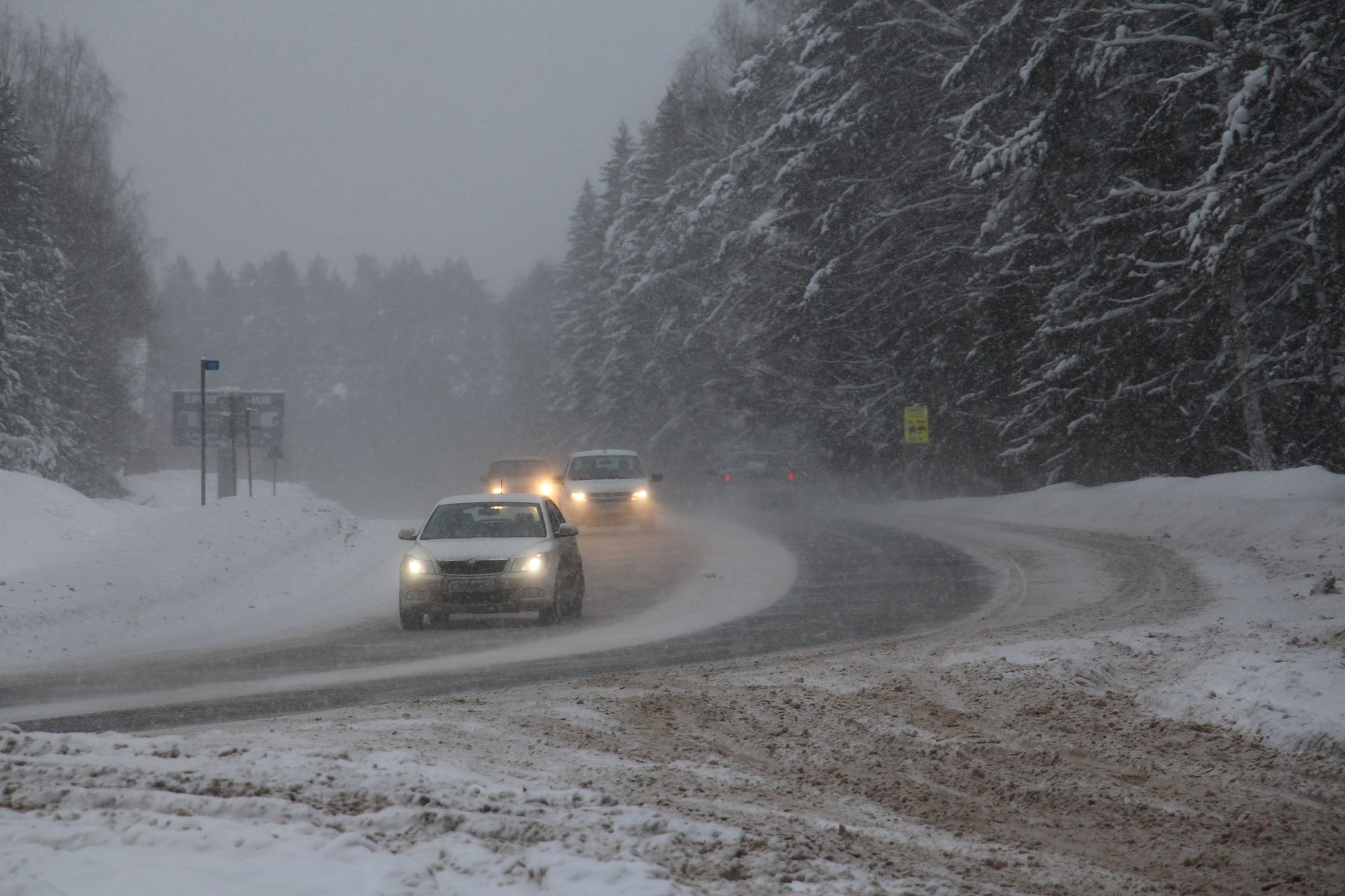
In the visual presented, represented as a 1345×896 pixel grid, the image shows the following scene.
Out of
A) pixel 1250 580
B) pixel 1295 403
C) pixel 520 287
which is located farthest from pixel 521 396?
pixel 1250 580

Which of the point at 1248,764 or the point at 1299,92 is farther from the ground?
the point at 1299,92

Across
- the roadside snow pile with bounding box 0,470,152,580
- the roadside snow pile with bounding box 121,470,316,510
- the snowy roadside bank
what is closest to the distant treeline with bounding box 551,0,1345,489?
the snowy roadside bank

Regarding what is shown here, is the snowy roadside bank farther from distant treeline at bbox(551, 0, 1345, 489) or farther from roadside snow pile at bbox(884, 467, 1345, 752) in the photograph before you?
distant treeline at bbox(551, 0, 1345, 489)

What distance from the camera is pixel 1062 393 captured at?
26484 millimetres

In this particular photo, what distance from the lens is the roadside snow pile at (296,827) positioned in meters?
3.71

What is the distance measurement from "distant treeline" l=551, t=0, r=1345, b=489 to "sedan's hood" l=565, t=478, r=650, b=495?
29.6 ft

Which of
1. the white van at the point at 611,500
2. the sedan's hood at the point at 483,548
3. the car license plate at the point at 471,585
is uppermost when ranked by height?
the white van at the point at 611,500

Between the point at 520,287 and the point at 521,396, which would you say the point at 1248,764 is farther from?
the point at 520,287

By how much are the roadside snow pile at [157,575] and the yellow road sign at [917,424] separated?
53.4 feet

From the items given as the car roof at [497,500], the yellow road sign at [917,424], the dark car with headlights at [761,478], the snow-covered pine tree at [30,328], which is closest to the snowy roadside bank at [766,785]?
the car roof at [497,500]

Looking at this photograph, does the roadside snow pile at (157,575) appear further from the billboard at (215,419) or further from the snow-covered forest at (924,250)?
the billboard at (215,419)

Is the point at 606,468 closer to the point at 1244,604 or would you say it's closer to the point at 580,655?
the point at 580,655

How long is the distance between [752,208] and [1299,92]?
27.0 m

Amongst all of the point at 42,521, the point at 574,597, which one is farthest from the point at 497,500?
the point at 42,521
